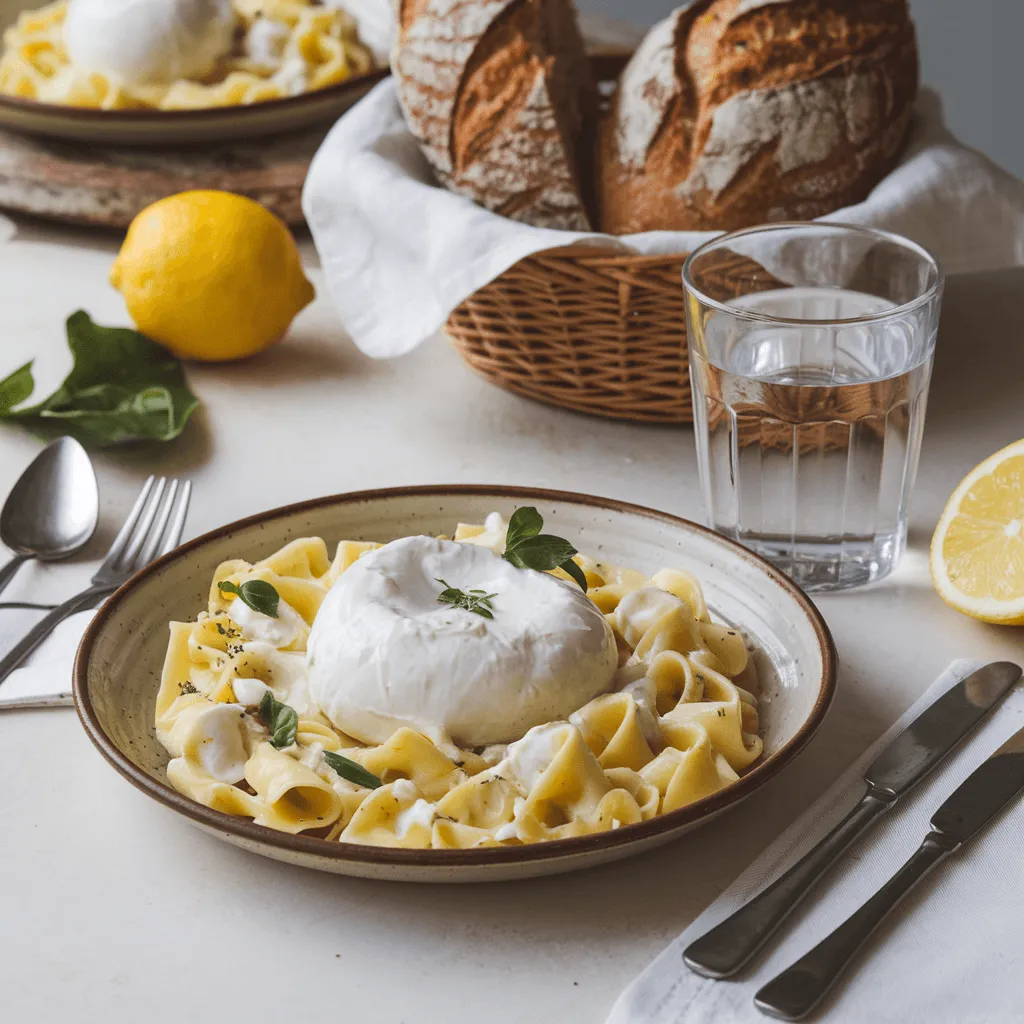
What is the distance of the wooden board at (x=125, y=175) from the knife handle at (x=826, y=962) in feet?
4.30

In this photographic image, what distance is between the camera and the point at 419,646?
0.87 meters

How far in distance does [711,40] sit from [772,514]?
0.49m

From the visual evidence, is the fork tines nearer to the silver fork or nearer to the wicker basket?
the silver fork

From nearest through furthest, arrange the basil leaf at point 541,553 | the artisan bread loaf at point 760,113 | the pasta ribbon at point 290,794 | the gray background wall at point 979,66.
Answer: the pasta ribbon at point 290,794 < the basil leaf at point 541,553 < the artisan bread loaf at point 760,113 < the gray background wall at point 979,66

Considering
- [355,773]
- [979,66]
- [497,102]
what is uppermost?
[497,102]

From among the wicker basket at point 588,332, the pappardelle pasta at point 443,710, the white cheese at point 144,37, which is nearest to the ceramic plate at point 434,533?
the pappardelle pasta at point 443,710

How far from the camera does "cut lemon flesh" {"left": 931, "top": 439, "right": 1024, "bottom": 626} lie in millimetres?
1060

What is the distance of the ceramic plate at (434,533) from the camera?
75cm

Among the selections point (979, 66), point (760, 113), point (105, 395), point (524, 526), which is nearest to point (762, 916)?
point (524, 526)

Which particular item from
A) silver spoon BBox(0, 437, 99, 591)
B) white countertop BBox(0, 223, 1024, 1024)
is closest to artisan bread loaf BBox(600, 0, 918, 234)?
white countertop BBox(0, 223, 1024, 1024)

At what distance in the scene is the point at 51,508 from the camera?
1.24m

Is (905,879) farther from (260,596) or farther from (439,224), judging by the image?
(439,224)

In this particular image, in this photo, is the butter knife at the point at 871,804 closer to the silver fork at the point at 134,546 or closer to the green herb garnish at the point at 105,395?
the silver fork at the point at 134,546

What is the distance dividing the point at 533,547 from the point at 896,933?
1.15 ft
